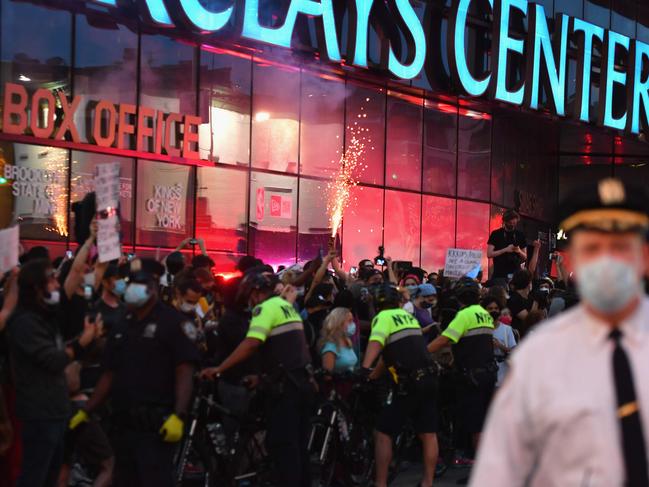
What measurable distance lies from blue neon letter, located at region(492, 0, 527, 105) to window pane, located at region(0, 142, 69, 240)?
11.2 meters

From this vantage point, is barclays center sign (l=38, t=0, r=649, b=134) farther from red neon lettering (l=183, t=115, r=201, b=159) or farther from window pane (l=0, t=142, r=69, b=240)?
window pane (l=0, t=142, r=69, b=240)

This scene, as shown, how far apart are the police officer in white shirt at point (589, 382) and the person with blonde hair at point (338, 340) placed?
7839 millimetres

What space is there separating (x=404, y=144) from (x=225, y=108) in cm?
610

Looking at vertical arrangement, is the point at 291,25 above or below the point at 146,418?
above

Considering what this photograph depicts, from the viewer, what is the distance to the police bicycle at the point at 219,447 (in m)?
9.80

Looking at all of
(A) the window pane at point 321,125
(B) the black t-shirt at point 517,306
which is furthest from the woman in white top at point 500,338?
(A) the window pane at point 321,125

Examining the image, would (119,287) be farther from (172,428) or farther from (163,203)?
(163,203)

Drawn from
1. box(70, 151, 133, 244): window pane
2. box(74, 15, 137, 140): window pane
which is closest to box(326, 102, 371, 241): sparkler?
box(70, 151, 133, 244): window pane

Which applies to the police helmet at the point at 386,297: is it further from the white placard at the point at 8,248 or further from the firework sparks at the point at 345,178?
the firework sparks at the point at 345,178

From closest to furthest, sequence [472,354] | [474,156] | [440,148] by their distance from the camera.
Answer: [472,354], [440,148], [474,156]

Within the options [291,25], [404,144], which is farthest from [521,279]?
[404,144]

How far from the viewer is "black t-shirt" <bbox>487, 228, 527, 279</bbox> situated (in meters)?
17.8

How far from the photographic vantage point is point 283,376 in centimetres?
960

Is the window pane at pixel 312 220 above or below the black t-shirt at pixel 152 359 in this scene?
above
